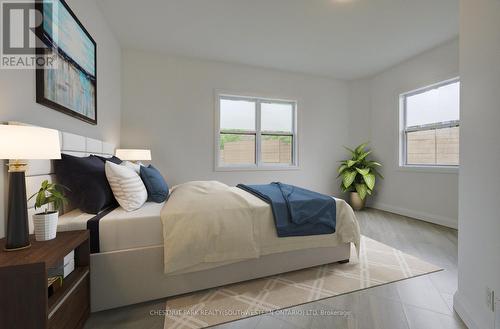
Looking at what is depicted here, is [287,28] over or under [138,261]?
over

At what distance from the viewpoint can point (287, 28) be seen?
2955mm

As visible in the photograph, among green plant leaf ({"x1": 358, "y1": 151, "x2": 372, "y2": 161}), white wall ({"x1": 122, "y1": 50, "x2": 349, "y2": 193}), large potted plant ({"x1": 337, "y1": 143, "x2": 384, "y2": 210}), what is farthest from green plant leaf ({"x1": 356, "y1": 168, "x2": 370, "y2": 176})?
white wall ({"x1": 122, "y1": 50, "x2": 349, "y2": 193})

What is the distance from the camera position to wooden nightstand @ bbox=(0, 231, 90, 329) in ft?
2.95

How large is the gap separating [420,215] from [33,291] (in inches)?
184

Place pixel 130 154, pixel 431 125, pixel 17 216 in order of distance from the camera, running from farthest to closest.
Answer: pixel 431 125, pixel 130 154, pixel 17 216

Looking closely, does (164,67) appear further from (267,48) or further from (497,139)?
(497,139)

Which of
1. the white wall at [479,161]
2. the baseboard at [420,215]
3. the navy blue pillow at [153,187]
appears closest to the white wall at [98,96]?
the navy blue pillow at [153,187]

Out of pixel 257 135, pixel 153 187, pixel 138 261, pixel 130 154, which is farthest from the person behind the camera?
pixel 257 135

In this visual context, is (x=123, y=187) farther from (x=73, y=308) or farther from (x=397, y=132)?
(x=397, y=132)

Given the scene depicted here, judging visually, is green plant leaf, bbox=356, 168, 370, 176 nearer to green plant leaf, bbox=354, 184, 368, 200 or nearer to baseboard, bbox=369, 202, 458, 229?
green plant leaf, bbox=354, 184, 368, 200

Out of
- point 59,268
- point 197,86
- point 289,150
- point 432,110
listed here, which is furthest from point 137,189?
point 432,110

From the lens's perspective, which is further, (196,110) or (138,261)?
(196,110)

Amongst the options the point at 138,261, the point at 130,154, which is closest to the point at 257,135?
the point at 130,154

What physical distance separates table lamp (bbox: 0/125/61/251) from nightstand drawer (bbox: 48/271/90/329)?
34 cm
